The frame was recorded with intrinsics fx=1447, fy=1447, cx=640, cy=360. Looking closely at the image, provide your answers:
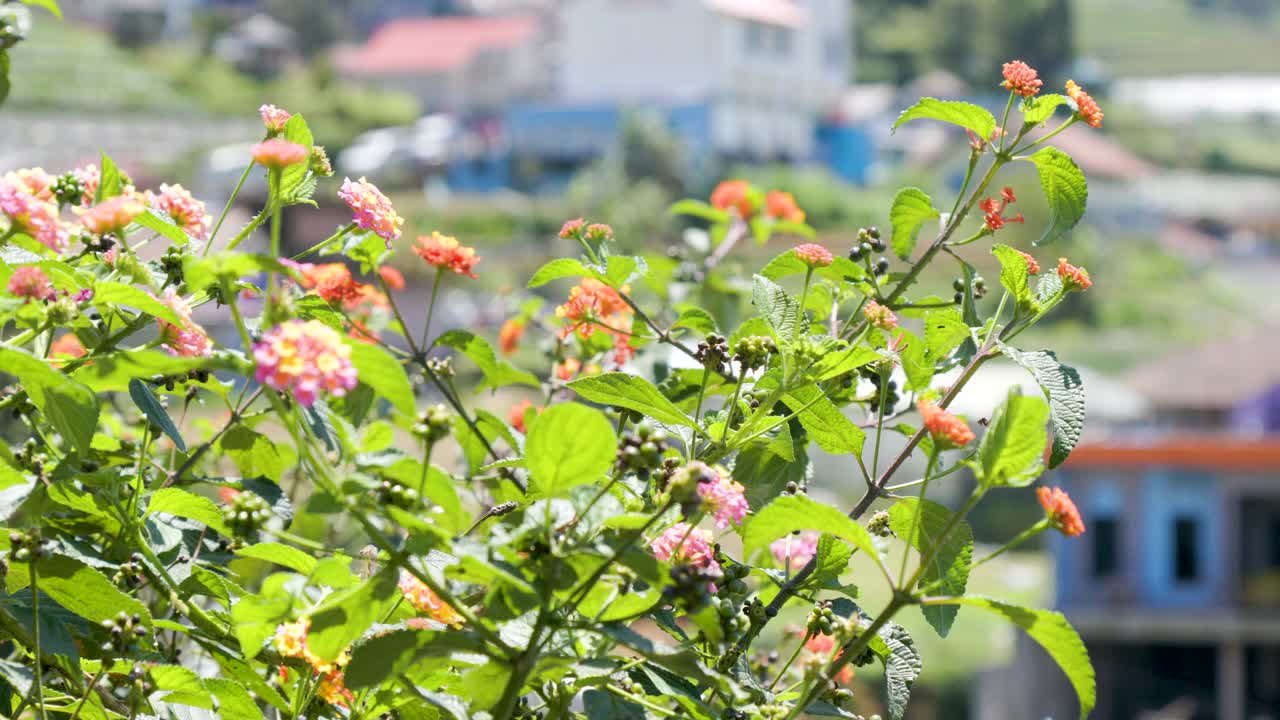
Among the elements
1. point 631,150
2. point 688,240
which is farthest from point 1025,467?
point 631,150

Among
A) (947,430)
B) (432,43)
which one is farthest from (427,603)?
(432,43)

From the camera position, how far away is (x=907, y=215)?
3.26 ft

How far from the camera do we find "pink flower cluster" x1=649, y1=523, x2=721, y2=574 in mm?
746

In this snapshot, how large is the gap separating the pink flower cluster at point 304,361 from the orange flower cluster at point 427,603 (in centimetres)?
20

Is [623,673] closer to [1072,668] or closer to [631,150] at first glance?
[1072,668]

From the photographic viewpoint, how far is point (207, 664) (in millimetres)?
996

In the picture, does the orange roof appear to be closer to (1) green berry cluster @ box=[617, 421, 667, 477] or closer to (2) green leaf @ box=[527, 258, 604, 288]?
(2) green leaf @ box=[527, 258, 604, 288]

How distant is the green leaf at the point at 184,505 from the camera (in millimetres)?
836

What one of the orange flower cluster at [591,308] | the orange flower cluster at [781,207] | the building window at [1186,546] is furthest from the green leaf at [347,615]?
the building window at [1186,546]

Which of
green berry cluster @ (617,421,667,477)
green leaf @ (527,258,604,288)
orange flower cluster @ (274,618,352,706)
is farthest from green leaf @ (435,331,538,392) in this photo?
green berry cluster @ (617,421,667,477)

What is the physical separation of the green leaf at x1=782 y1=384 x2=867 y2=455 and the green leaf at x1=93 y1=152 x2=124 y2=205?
0.43 m

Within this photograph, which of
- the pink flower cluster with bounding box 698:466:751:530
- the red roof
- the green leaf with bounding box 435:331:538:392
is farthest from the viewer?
the red roof

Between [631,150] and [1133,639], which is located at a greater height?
[631,150]

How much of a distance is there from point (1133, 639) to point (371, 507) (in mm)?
10277
